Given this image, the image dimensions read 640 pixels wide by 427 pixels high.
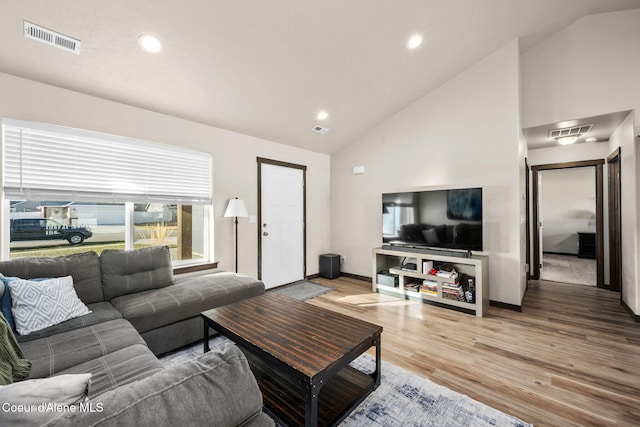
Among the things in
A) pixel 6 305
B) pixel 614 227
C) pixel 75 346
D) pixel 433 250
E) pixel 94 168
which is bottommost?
pixel 75 346

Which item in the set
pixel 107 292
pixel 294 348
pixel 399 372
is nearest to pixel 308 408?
pixel 294 348

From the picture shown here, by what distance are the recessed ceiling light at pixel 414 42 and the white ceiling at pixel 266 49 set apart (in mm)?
69

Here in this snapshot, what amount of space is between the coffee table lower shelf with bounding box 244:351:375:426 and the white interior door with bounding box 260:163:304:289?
2.42m

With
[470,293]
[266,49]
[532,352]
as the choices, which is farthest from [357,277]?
[266,49]

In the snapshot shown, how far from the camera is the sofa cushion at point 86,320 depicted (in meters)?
1.77

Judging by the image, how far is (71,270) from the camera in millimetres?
2305

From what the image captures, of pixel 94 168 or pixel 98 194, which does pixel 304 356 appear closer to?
pixel 98 194

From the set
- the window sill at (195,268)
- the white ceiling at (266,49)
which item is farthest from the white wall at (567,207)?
the window sill at (195,268)

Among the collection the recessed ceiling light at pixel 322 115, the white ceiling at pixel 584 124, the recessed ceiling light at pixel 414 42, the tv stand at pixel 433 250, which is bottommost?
the tv stand at pixel 433 250

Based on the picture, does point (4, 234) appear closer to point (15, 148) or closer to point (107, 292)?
point (15, 148)

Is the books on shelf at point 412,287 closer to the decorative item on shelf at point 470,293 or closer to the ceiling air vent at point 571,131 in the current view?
the decorative item on shelf at point 470,293

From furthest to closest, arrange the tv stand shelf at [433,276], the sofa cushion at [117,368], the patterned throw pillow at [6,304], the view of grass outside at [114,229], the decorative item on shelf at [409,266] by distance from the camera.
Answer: the decorative item on shelf at [409,266] < the tv stand shelf at [433,276] < the view of grass outside at [114,229] < the patterned throw pillow at [6,304] < the sofa cushion at [117,368]

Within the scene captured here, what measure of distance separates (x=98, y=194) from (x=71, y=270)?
2.81ft

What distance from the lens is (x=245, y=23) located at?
238 cm
